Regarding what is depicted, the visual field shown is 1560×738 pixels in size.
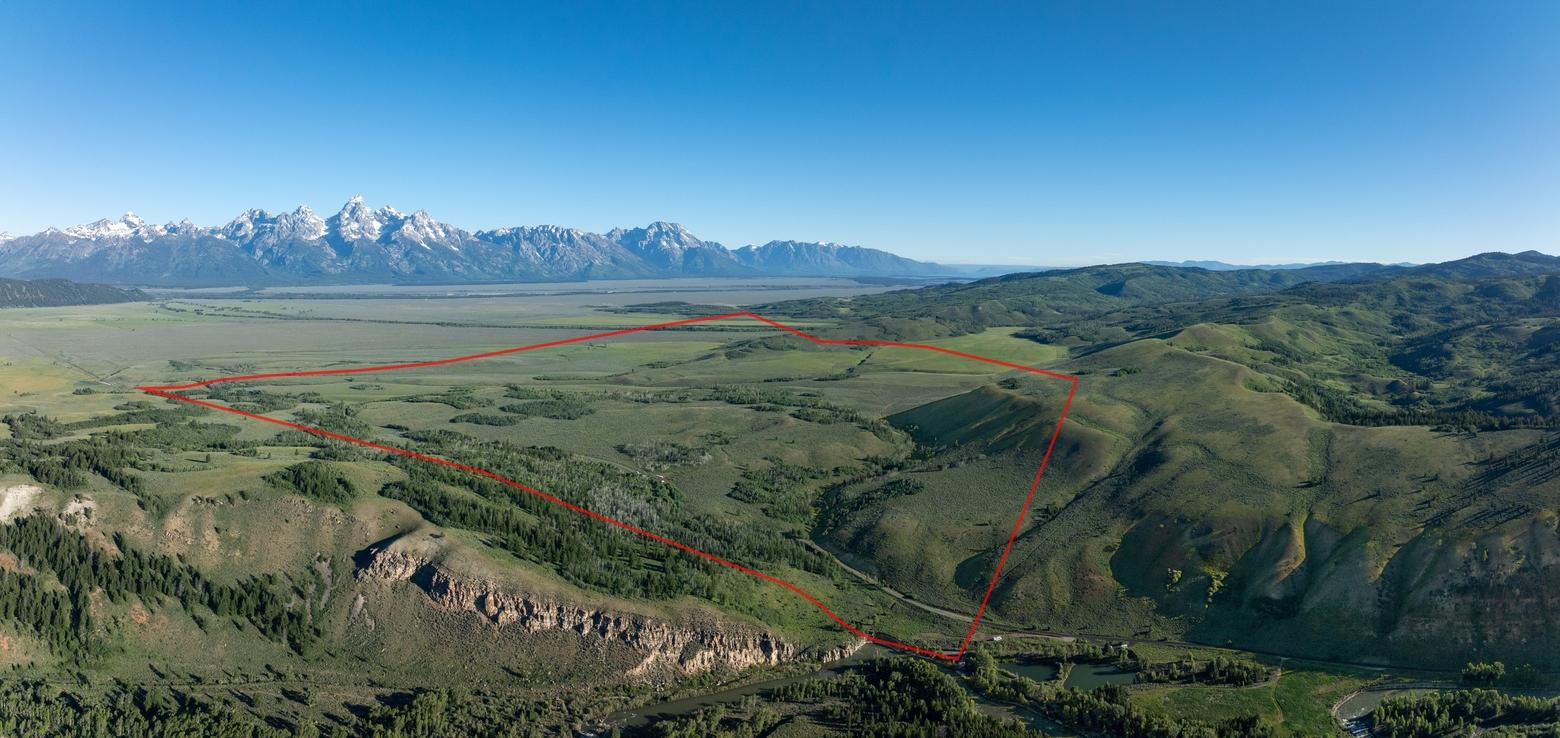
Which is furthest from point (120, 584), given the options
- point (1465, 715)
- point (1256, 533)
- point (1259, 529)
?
point (1259, 529)

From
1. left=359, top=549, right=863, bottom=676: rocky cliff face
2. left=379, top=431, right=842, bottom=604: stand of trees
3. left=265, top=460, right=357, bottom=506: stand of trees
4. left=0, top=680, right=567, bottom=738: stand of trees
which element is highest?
left=265, top=460, right=357, bottom=506: stand of trees

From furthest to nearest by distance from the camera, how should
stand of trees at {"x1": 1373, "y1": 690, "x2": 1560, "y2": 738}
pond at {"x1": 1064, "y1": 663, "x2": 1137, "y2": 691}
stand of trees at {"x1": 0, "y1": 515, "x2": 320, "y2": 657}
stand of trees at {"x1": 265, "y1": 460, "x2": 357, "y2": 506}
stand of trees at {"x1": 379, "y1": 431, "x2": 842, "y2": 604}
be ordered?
stand of trees at {"x1": 265, "y1": 460, "x2": 357, "y2": 506}, stand of trees at {"x1": 379, "y1": 431, "x2": 842, "y2": 604}, stand of trees at {"x1": 0, "y1": 515, "x2": 320, "y2": 657}, pond at {"x1": 1064, "y1": 663, "x2": 1137, "y2": 691}, stand of trees at {"x1": 1373, "y1": 690, "x2": 1560, "y2": 738}

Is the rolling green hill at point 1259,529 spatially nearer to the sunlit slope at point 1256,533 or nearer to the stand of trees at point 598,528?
the sunlit slope at point 1256,533

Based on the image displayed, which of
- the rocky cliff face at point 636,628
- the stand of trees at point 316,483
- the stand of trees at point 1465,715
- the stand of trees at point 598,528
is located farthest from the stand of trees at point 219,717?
the stand of trees at point 1465,715

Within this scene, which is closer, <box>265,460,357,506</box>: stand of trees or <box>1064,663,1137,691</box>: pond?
<box>1064,663,1137,691</box>: pond

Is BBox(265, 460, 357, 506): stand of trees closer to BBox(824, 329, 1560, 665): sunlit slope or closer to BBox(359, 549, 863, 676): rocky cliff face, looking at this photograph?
BBox(359, 549, 863, 676): rocky cliff face

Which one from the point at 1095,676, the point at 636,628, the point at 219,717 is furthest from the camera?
the point at 636,628

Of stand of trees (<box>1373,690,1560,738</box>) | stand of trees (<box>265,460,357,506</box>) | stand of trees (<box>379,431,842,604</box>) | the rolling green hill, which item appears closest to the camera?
stand of trees (<box>1373,690,1560,738</box>)

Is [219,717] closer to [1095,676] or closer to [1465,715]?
[1095,676]

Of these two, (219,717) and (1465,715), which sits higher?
(1465,715)

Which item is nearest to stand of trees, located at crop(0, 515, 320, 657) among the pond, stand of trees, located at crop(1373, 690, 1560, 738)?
the pond
